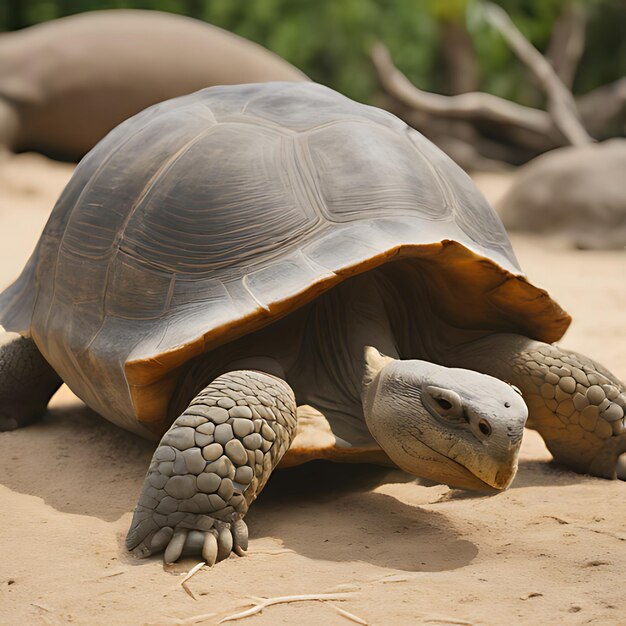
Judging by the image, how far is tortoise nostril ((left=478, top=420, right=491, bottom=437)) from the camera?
2155 millimetres

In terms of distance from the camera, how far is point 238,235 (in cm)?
269

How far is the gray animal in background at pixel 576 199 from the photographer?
26.5ft

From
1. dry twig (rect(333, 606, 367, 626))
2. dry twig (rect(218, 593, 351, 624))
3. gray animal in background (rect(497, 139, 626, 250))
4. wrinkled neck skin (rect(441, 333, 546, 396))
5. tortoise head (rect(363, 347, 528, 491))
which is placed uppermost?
tortoise head (rect(363, 347, 528, 491))

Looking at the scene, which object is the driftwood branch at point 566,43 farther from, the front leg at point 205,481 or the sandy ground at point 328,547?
the front leg at point 205,481

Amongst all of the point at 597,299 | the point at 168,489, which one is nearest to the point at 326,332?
the point at 168,489

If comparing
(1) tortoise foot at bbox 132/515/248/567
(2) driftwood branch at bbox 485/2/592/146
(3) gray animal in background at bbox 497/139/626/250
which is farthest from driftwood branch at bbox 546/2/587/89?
(1) tortoise foot at bbox 132/515/248/567

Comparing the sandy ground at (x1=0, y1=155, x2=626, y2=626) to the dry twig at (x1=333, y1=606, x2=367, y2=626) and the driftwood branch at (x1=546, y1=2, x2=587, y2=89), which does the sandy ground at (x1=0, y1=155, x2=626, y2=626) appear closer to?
the dry twig at (x1=333, y1=606, x2=367, y2=626)

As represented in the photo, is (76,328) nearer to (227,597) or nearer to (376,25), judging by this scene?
(227,597)

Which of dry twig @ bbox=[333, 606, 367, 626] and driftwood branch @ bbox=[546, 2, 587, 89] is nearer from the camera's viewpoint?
dry twig @ bbox=[333, 606, 367, 626]

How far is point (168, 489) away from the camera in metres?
2.28

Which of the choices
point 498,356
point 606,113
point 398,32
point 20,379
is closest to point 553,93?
point 606,113

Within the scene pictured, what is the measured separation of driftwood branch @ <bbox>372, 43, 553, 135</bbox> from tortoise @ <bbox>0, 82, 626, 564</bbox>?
30.0ft

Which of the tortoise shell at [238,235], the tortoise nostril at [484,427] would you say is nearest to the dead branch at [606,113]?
the tortoise shell at [238,235]

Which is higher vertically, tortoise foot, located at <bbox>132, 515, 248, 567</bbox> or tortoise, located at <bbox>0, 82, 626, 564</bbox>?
tortoise, located at <bbox>0, 82, 626, 564</bbox>
